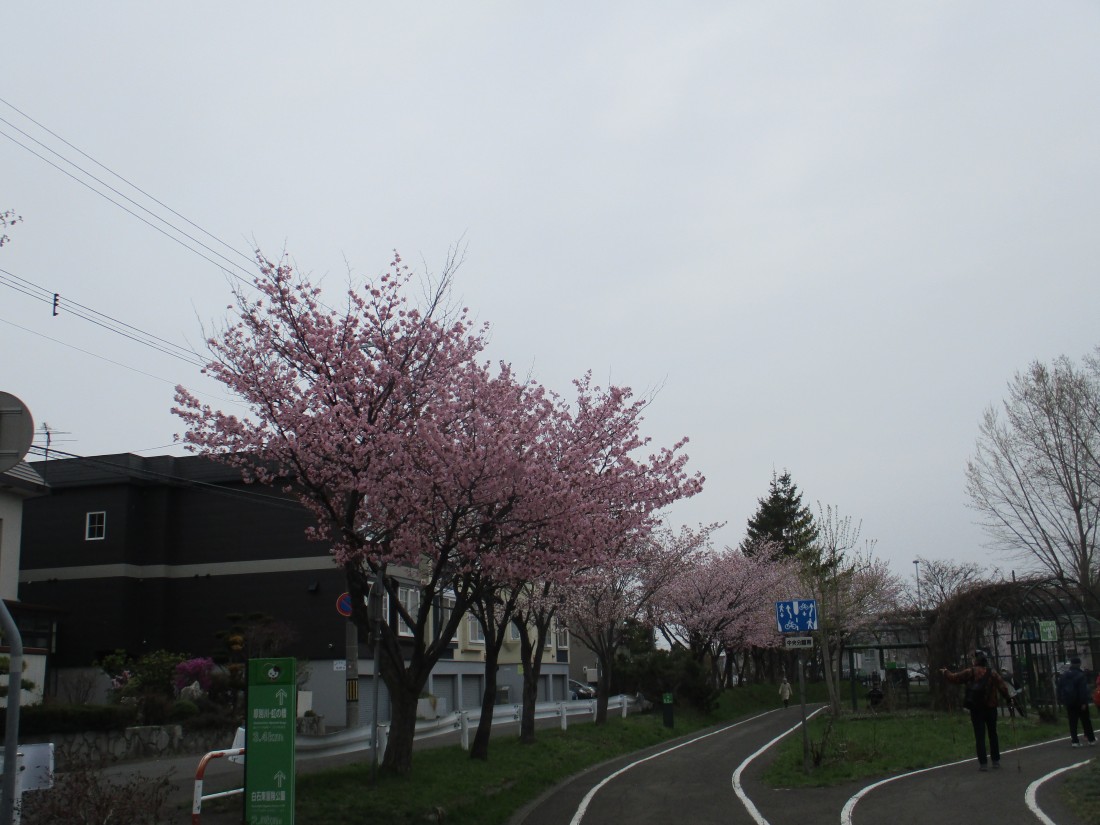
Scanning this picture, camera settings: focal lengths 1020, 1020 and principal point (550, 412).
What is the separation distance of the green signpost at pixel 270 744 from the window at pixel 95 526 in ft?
99.4

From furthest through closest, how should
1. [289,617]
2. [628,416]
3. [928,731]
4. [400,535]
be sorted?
[289,617] < [928,731] < [628,416] < [400,535]

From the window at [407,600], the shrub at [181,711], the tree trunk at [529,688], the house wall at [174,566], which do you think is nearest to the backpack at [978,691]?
the tree trunk at [529,688]

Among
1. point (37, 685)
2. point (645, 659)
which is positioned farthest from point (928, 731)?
point (37, 685)

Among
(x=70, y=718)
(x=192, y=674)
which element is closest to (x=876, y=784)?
(x=70, y=718)

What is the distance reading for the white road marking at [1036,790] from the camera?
11.3 metres

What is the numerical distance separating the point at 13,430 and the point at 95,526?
3399cm

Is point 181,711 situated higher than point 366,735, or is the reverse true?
point 181,711

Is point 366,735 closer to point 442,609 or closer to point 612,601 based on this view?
point 442,609

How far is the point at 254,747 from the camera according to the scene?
1081cm

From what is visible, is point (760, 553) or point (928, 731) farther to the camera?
point (760, 553)

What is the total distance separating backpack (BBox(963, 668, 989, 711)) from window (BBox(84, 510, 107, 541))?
32145 millimetres

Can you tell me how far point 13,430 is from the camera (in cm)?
716

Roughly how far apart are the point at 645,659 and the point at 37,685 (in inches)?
853

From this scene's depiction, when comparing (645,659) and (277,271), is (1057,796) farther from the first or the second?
(645,659)
